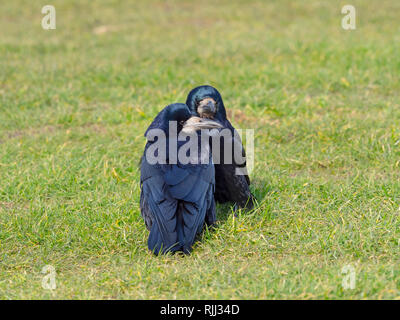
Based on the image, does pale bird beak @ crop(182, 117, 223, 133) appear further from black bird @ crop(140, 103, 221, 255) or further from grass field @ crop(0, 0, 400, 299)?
grass field @ crop(0, 0, 400, 299)

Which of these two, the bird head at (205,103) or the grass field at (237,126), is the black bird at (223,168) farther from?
the grass field at (237,126)

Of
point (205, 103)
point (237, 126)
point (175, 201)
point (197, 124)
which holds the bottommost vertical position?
point (175, 201)

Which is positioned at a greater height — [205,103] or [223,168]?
[205,103]

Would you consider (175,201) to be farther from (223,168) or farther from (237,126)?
(237,126)

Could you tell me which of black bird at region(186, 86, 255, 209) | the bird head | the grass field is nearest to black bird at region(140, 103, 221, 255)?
the grass field

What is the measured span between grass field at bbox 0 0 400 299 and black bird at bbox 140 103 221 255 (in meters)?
0.13

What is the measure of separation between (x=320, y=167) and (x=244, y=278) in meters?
2.13

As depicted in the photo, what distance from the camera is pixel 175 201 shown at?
3.97 meters

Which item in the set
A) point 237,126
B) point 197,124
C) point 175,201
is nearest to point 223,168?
point 197,124

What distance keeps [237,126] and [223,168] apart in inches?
67.1
